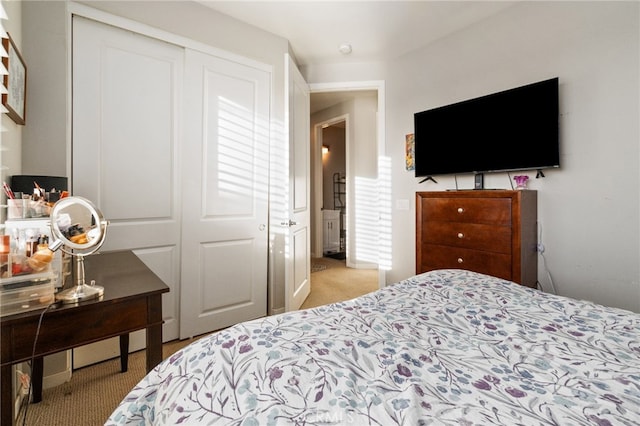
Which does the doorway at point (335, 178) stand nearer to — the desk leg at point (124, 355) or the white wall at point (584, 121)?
the white wall at point (584, 121)

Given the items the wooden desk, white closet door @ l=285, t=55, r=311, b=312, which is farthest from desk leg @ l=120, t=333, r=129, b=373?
white closet door @ l=285, t=55, r=311, b=312

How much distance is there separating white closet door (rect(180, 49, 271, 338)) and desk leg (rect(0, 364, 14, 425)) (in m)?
1.35

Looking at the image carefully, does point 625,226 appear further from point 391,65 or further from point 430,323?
point 391,65

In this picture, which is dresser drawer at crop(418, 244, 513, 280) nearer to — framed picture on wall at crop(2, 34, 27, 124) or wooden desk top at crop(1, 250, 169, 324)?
wooden desk top at crop(1, 250, 169, 324)

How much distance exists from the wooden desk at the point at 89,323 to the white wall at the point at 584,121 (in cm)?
252

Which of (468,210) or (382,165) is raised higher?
(382,165)

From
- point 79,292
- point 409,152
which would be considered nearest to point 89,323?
point 79,292

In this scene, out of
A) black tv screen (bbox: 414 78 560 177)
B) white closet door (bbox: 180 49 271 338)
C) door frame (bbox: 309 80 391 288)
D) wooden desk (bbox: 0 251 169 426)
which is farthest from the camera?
door frame (bbox: 309 80 391 288)

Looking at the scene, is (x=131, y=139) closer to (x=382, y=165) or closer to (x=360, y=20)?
(x=360, y=20)

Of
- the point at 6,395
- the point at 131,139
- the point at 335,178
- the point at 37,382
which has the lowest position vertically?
the point at 37,382

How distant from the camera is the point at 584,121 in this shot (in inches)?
79.6

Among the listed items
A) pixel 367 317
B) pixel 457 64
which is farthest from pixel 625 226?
pixel 367 317

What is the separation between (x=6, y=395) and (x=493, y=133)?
3.01 m

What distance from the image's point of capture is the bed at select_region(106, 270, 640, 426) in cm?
53
